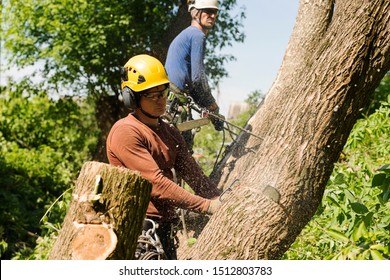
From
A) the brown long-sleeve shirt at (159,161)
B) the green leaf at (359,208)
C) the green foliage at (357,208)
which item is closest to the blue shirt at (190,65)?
the green foliage at (357,208)

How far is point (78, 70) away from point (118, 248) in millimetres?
9197

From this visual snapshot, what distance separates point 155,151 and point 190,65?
2.17 metres

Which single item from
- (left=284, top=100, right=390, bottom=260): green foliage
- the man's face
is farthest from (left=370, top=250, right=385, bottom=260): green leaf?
the man's face

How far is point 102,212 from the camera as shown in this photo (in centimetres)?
359

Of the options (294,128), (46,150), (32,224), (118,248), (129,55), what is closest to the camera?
(118,248)

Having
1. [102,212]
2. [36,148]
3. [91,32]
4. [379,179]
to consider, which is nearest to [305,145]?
[379,179]

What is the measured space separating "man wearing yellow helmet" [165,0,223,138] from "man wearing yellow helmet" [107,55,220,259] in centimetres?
151

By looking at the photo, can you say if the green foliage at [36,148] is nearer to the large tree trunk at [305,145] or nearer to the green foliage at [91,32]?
the green foliage at [91,32]

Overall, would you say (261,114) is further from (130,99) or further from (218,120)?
(130,99)

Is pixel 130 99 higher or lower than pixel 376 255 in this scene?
higher

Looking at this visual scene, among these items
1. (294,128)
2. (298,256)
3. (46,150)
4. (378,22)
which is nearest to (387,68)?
(378,22)

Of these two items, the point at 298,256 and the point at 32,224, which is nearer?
the point at 298,256

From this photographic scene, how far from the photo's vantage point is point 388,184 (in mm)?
3760

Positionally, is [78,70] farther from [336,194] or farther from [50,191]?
[336,194]
